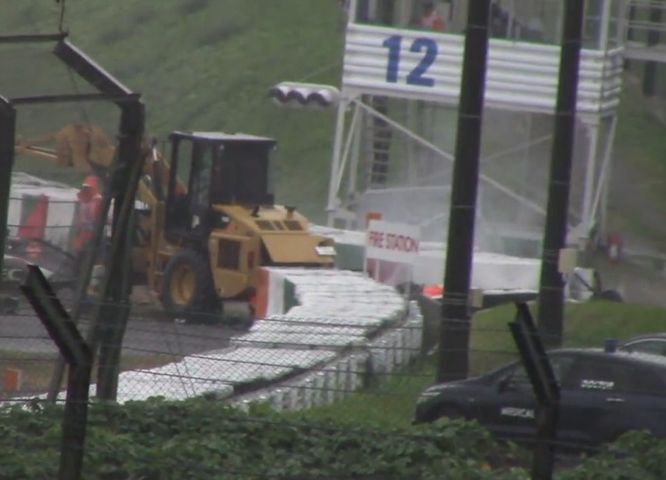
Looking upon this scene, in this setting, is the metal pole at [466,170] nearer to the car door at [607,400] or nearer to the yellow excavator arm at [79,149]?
the car door at [607,400]

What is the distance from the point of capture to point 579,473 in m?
10.1

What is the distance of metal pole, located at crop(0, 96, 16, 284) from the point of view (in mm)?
Result: 11742

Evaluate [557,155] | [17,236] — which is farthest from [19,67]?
[557,155]

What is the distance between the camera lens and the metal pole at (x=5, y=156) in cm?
1174

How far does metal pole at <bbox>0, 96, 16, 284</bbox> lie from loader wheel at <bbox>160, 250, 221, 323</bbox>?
1607 centimetres

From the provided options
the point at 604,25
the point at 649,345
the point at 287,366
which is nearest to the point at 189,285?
the point at 604,25

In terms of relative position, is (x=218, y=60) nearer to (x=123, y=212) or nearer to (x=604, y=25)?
(x=604, y=25)

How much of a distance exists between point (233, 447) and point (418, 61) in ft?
77.1

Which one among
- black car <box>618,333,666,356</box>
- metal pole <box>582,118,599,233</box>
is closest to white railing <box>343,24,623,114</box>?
metal pole <box>582,118,599,233</box>

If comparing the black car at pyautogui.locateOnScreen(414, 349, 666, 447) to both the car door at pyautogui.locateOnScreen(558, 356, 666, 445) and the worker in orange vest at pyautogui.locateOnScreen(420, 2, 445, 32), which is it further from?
the worker in orange vest at pyautogui.locateOnScreen(420, 2, 445, 32)

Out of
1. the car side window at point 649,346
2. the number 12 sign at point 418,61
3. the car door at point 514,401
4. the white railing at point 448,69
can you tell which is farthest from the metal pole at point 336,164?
the car door at point 514,401

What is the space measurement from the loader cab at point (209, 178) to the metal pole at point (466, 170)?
1290 cm

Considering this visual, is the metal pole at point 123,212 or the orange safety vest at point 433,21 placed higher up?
the orange safety vest at point 433,21

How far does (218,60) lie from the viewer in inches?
2331
